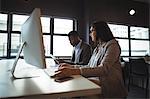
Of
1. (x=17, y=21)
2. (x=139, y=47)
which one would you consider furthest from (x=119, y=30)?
(x=17, y=21)

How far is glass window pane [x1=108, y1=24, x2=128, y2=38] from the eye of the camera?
582 centimetres

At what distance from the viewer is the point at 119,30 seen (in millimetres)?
5914

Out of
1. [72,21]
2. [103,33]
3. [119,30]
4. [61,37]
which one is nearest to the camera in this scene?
[103,33]

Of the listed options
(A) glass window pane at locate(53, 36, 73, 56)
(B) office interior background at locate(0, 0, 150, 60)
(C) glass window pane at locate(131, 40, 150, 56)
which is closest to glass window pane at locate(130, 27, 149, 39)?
(B) office interior background at locate(0, 0, 150, 60)

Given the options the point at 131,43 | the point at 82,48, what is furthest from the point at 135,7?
the point at 82,48

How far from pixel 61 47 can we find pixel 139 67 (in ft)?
8.23

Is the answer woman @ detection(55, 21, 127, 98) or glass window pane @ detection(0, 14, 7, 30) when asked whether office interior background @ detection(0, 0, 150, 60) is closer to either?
glass window pane @ detection(0, 14, 7, 30)

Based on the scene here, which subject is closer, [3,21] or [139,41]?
[3,21]

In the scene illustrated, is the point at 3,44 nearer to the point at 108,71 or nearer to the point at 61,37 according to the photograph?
the point at 61,37

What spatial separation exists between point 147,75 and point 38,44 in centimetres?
305

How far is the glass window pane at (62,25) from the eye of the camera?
511 cm

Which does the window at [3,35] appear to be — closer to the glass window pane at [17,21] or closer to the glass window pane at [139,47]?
the glass window pane at [17,21]

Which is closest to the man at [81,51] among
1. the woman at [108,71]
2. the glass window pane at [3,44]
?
the woman at [108,71]

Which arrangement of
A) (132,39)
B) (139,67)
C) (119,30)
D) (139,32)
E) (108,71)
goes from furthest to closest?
(139,32) < (132,39) < (119,30) < (139,67) < (108,71)
